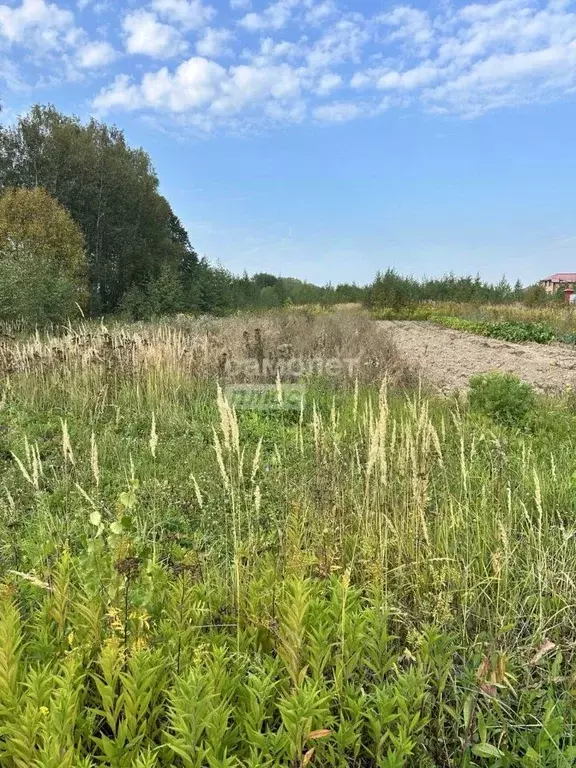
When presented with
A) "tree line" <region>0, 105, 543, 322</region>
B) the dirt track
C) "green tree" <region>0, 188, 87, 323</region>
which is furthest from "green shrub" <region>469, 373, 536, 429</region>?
"tree line" <region>0, 105, 543, 322</region>

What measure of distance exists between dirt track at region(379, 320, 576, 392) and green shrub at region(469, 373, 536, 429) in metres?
1.12

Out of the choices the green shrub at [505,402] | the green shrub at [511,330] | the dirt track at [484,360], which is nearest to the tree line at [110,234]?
the green shrub at [511,330]

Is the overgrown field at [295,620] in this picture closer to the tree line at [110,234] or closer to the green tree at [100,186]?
the tree line at [110,234]

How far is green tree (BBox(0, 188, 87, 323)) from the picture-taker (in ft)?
44.9

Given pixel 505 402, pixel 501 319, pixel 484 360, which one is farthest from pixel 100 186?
pixel 505 402

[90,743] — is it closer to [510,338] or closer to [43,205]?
[510,338]

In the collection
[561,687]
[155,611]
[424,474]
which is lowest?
[561,687]

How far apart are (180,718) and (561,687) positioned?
4.17 feet

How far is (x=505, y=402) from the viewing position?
5055mm

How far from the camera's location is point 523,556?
2.37m

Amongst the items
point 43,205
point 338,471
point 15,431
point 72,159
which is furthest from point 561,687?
Result: point 72,159

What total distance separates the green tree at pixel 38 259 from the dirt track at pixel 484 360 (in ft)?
29.5

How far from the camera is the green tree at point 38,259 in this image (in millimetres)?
13680

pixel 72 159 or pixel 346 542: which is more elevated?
pixel 72 159
